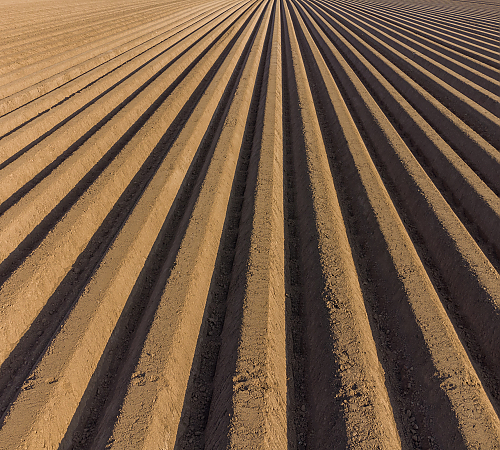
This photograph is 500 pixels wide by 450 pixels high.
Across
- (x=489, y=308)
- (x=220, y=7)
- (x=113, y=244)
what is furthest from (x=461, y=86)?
(x=220, y=7)

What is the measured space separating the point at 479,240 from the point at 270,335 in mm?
3962

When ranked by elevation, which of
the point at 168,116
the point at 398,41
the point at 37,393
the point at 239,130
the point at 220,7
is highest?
the point at 220,7

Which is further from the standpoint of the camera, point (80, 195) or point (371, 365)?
point (80, 195)

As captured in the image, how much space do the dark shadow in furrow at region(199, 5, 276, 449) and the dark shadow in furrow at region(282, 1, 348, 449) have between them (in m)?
0.70

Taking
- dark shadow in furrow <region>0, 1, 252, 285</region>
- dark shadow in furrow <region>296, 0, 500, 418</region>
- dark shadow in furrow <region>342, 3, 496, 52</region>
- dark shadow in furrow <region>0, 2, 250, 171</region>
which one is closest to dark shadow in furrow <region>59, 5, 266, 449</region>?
dark shadow in furrow <region>0, 1, 252, 285</region>

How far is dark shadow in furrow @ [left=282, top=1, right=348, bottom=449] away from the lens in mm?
2861

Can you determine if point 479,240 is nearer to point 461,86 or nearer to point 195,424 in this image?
point 195,424

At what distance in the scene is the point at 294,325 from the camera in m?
3.76

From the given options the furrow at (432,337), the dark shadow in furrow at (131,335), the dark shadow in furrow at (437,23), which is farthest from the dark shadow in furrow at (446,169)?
the dark shadow in furrow at (437,23)

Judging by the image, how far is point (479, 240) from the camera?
490 centimetres

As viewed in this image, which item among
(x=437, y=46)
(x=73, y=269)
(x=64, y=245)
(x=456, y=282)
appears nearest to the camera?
(x=456, y=282)

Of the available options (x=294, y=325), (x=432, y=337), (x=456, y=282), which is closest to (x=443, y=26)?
(x=456, y=282)

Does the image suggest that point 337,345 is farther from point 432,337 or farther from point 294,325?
point 432,337

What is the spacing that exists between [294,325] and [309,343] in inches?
12.0
